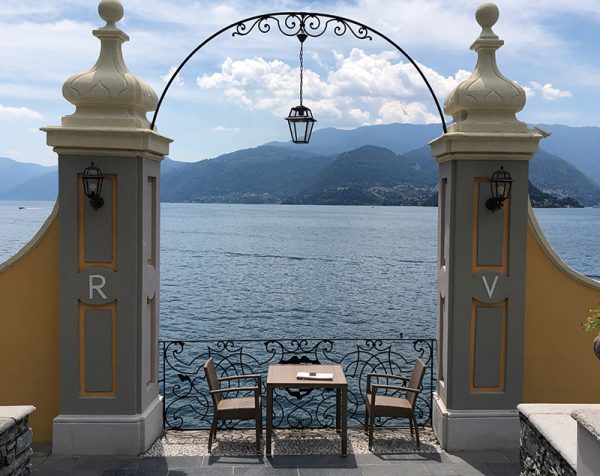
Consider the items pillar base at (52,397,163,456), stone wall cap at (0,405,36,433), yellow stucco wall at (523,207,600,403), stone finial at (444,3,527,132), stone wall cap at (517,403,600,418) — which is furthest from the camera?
yellow stucco wall at (523,207,600,403)

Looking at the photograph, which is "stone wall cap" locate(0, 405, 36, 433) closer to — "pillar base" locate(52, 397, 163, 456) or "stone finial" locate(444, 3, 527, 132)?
"pillar base" locate(52, 397, 163, 456)

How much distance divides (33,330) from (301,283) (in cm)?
3483

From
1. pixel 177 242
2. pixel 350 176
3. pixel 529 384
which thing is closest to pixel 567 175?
pixel 350 176

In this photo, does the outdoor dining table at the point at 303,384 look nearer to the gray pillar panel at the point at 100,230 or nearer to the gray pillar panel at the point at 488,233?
the gray pillar panel at the point at 488,233

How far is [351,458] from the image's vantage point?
6648 mm

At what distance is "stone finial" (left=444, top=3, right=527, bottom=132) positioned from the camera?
678cm

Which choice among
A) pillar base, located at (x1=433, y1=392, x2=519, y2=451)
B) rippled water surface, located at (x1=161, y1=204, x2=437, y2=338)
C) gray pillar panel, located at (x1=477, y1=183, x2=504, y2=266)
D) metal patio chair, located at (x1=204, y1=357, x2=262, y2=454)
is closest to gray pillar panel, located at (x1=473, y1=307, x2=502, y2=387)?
pillar base, located at (x1=433, y1=392, x2=519, y2=451)

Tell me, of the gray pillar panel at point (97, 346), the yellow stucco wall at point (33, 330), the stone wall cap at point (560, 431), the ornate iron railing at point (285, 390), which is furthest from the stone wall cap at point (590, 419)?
the yellow stucco wall at point (33, 330)

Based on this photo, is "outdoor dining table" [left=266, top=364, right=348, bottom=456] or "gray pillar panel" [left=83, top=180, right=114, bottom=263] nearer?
"gray pillar panel" [left=83, top=180, right=114, bottom=263]

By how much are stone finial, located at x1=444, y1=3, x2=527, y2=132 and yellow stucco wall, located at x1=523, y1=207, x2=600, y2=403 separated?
1346 mm

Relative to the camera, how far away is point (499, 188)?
680 centimetres

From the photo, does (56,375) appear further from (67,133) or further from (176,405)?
(176,405)

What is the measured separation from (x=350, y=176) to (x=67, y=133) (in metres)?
171

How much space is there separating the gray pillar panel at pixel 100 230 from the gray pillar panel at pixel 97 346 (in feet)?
1.91
